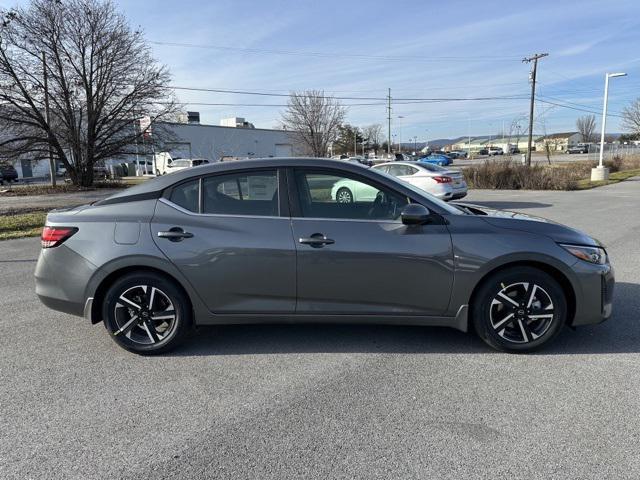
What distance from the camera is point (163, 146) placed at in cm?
3031

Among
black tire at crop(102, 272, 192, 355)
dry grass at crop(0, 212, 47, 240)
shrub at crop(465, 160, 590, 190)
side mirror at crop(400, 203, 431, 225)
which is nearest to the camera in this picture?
side mirror at crop(400, 203, 431, 225)

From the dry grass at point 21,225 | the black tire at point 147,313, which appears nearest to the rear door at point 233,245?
the black tire at point 147,313

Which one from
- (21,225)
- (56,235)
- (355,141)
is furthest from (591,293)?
(355,141)

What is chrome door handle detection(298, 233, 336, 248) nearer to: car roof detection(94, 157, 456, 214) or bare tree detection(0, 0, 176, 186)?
car roof detection(94, 157, 456, 214)

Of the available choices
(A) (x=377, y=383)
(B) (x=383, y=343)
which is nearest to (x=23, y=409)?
(A) (x=377, y=383)

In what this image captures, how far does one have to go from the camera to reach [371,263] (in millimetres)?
3764

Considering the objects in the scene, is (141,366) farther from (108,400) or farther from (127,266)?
(127,266)

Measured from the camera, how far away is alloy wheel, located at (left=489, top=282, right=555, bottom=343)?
3.78 metres

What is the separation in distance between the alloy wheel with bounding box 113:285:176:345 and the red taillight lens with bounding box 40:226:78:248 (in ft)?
2.29

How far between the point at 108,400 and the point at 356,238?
215 centimetres

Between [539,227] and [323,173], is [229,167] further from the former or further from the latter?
[539,227]

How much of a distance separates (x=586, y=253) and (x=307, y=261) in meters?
2.24

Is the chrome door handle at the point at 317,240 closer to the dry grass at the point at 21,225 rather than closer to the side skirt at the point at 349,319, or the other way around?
the side skirt at the point at 349,319

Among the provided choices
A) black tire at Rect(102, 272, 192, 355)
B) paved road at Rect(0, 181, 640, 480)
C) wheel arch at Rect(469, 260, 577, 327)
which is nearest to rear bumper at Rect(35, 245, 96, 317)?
black tire at Rect(102, 272, 192, 355)
